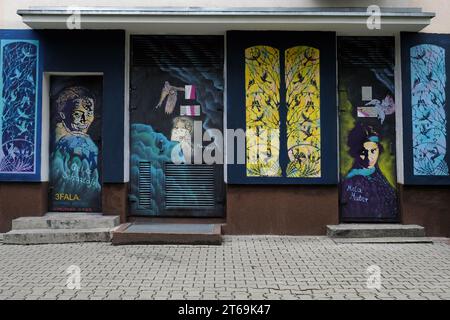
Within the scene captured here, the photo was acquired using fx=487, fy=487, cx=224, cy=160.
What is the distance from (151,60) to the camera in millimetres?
8609

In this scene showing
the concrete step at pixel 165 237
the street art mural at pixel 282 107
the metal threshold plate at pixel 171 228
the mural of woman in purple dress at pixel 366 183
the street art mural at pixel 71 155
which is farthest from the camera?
the street art mural at pixel 71 155

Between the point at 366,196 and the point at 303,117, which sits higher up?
the point at 303,117

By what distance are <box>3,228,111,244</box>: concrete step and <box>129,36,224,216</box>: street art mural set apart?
3.06 feet

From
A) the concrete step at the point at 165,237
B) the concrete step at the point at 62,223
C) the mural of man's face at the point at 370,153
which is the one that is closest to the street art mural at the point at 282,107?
the mural of man's face at the point at 370,153

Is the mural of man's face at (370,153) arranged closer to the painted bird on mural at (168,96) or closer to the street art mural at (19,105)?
the painted bird on mural at (168,96)

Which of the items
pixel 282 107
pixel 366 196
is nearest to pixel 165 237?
pixel 282 107

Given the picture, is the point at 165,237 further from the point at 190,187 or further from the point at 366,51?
the point at 366,51

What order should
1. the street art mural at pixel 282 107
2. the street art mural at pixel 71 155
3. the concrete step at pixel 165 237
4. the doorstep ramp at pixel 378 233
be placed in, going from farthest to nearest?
the street art mural at pixel 71 155
the street art mural at pixel 282 107
the doorstep ramp at pixel 378 233
the concrete step at pixel 165 237

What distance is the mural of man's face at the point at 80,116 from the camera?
8.74 metres

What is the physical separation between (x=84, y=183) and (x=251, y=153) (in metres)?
3.04

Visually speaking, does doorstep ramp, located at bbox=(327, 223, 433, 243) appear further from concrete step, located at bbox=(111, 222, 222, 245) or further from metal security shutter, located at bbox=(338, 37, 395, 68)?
metal security shutter, located at bbox=(338, 37, 395, 68)

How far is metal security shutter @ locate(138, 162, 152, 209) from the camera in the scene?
8625 millimetres

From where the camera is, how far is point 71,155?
8.73 m

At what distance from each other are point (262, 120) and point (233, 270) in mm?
3015
